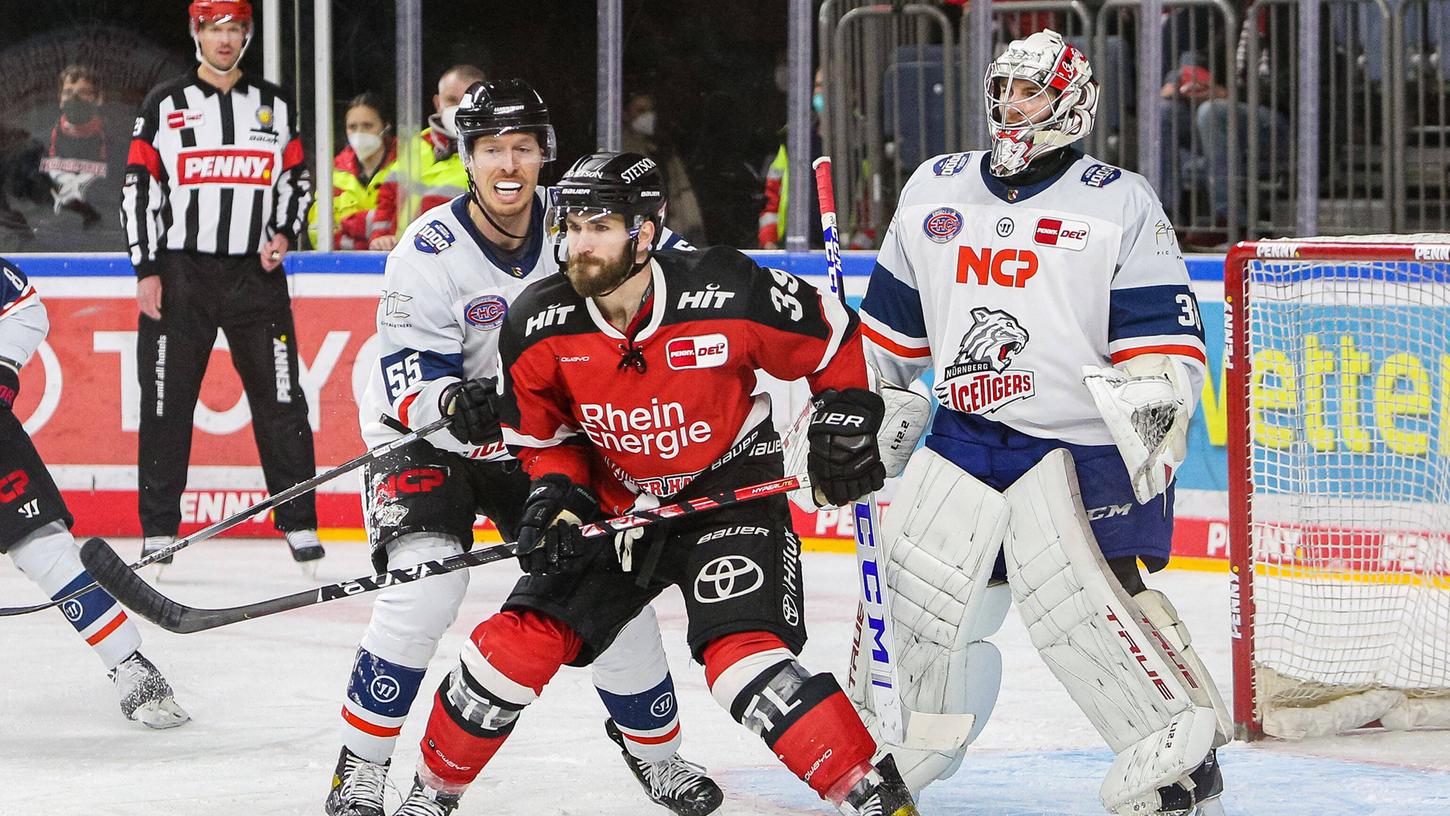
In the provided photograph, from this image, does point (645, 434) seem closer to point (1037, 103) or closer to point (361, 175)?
point (1037, 103)

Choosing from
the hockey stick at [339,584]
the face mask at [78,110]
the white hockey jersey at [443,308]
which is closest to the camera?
the hockey stick at [339,584]

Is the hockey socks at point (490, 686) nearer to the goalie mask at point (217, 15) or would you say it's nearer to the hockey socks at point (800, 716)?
the hockey socks at point (800, 716)

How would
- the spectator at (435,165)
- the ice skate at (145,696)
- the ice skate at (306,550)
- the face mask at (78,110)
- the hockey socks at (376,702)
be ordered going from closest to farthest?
the hockey socks at (376,702) → the ice skate at (145,696) → the ice skate at (306,550) → the spectator at (435,165) → the face mask at (78,110)

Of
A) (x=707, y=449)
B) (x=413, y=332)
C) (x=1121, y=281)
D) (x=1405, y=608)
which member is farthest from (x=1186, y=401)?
(x=1405, y=608)

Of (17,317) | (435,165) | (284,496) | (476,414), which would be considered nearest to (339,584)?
(476,414)

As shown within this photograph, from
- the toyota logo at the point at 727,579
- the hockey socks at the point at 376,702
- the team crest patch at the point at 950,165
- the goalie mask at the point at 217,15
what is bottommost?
the hockey socks at the point at 376,702

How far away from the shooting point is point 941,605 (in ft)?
10.6

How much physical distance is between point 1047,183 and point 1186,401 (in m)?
0.44

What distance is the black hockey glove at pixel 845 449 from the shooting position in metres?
3.03

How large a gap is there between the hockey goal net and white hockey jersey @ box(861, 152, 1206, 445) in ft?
2.83

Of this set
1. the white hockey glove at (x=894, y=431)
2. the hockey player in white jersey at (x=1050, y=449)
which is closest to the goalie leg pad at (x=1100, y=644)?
the hockey player in white jersey at (x=1050, y=449)

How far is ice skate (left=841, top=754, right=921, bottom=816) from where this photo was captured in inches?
113

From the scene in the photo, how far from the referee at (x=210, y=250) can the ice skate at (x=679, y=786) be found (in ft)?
9.50

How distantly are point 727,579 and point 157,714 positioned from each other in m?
1.73
